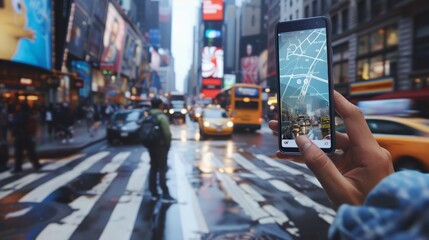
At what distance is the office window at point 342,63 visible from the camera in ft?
107

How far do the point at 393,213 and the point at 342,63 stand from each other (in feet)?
114

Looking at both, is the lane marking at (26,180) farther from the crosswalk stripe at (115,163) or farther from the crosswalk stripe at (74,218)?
the crosswalk stripe at (74,218)

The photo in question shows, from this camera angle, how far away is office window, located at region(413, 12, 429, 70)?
22.6m

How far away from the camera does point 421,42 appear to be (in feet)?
75.5

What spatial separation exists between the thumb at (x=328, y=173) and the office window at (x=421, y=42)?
2437cm

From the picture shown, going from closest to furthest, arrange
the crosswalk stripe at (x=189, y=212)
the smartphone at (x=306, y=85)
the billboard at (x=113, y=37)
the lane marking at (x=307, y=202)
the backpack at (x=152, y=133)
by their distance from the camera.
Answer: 1. the smartphone at (x=306, y=85)
2. the crosswalk stripe at (x=189, y=212)
3. the lane marking at (x=307, y=202)
4. the backpack at (x=152, y=133)
5. the billboard at (x=113, y=37)

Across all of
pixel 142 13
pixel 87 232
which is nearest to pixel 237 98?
pixel 87 232

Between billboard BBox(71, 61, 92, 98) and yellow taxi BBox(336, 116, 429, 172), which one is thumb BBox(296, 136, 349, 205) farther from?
billboard BBox(71, 61, 92, 98)

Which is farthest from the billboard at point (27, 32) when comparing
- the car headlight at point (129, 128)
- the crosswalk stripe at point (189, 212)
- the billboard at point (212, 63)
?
the billboard at point (212, 63)

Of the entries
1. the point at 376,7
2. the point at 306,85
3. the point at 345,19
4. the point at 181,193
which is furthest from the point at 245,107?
the point at 306,85

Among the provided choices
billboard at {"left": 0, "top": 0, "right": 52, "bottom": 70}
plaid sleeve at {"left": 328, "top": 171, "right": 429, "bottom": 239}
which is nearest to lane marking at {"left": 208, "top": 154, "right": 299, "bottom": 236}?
plaid sleeve at {"left": 328, "top": 171, "right": 429, "bottom": 239}

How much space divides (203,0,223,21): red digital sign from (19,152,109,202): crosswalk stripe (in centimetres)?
13708

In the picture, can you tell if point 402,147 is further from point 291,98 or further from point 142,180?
point 291,98

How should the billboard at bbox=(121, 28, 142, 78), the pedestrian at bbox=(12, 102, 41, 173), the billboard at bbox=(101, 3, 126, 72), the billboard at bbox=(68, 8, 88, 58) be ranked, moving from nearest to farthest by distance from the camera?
the pedestrian at bbox=(12, 102, 41, 173) < the billboard at bbox=(68, 8, 88, 58) < the billboard at bbox=(101, 3, 126, 72) < the billboard at bbox=(121, 28, 142, 78)
